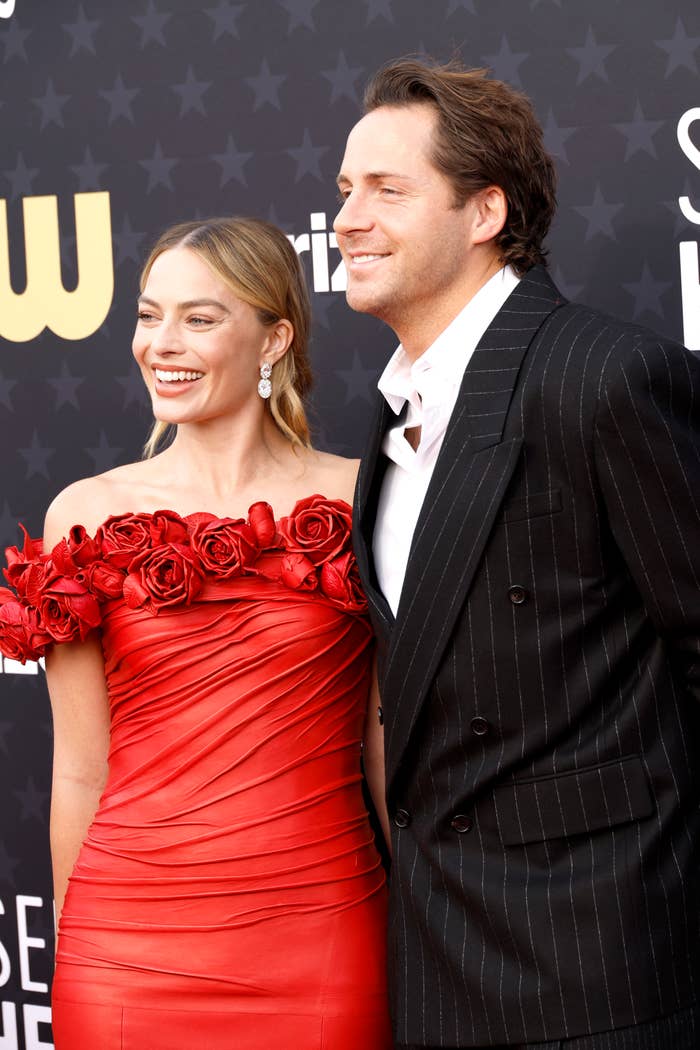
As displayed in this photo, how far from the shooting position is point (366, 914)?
7.14 ft

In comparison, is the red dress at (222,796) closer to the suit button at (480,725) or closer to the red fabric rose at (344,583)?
the red fabric rose at (344,583)

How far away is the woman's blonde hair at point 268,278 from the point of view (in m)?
2.33

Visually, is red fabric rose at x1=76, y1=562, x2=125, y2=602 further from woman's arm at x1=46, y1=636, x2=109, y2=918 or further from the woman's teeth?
the woman's teeth

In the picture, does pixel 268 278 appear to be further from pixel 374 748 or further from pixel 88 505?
pixel 374 748

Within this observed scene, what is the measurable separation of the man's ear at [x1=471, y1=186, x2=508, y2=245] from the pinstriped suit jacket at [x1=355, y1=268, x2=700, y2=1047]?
27 centimetres

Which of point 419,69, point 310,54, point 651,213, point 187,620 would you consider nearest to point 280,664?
point 187,620

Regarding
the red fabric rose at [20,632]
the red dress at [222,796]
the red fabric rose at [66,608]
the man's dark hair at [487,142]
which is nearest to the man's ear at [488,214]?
the man's dark hair at [487,142]

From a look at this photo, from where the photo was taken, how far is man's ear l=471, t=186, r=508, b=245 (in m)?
2.06

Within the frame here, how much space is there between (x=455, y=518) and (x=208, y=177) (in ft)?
4.71

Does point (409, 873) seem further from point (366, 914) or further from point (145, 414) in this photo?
point (145, 414)

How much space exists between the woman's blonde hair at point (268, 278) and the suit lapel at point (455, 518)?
23.1 inches

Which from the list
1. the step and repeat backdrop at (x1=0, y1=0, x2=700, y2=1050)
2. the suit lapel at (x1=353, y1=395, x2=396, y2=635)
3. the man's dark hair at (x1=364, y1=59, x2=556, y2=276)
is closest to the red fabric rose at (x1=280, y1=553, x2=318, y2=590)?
the suit lapel at (x1=353, y1=395, x2=396, y2=635)

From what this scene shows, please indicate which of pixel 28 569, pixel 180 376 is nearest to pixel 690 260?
pixel 180 376

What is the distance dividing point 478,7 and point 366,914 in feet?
5.79
